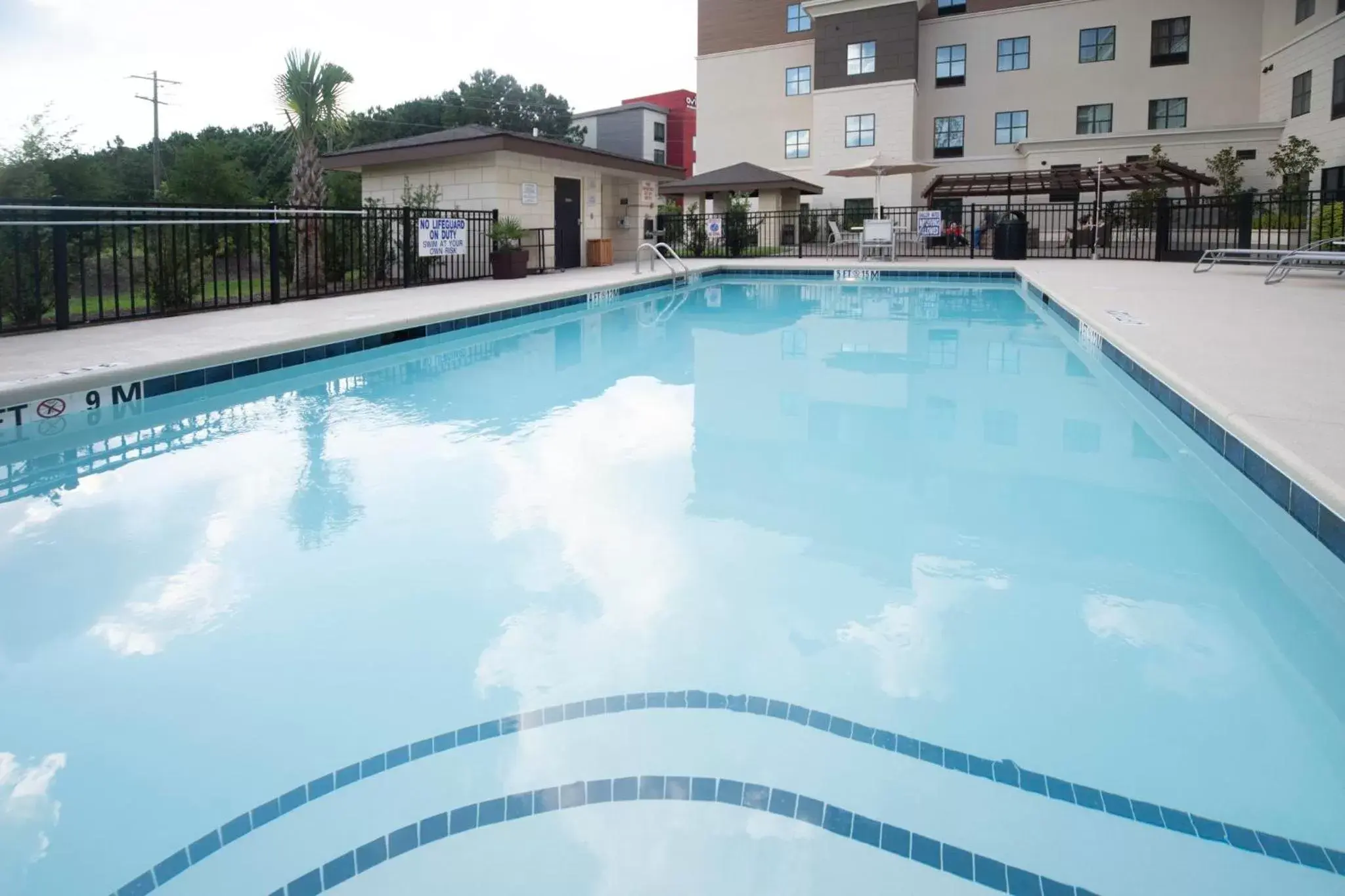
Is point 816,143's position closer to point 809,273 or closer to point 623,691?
point 809,273

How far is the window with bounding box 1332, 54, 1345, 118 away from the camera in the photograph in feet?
69.8

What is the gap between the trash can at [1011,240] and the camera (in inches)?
787

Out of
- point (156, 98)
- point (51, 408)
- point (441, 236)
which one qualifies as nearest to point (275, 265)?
point (441, 236)

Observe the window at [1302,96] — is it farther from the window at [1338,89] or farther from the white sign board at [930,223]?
the white sign board at [930,223]

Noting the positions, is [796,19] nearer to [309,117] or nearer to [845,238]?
[845,238]

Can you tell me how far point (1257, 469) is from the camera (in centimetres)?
392

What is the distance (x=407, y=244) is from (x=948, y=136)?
23.5 m

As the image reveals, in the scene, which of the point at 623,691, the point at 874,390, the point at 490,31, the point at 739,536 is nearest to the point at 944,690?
the point at 623,691

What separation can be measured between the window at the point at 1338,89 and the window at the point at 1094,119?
7292 mm

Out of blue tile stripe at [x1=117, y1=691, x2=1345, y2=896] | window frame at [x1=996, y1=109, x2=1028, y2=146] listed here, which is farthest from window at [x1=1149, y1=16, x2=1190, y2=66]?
blue tile stripe at [x1=117, y1=691, x2=1345, y2=896]

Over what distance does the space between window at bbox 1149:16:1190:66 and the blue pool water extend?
2802 cm

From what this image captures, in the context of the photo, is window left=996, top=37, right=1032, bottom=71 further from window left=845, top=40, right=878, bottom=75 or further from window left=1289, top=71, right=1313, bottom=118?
window left=1289, top=71, right=1313, bottom=118

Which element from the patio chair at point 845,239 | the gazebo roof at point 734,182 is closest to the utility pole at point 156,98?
the gazebo roof at point 734,182

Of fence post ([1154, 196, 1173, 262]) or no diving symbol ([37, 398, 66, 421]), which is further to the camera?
fence post ([1154, 196, 1173, 262])
